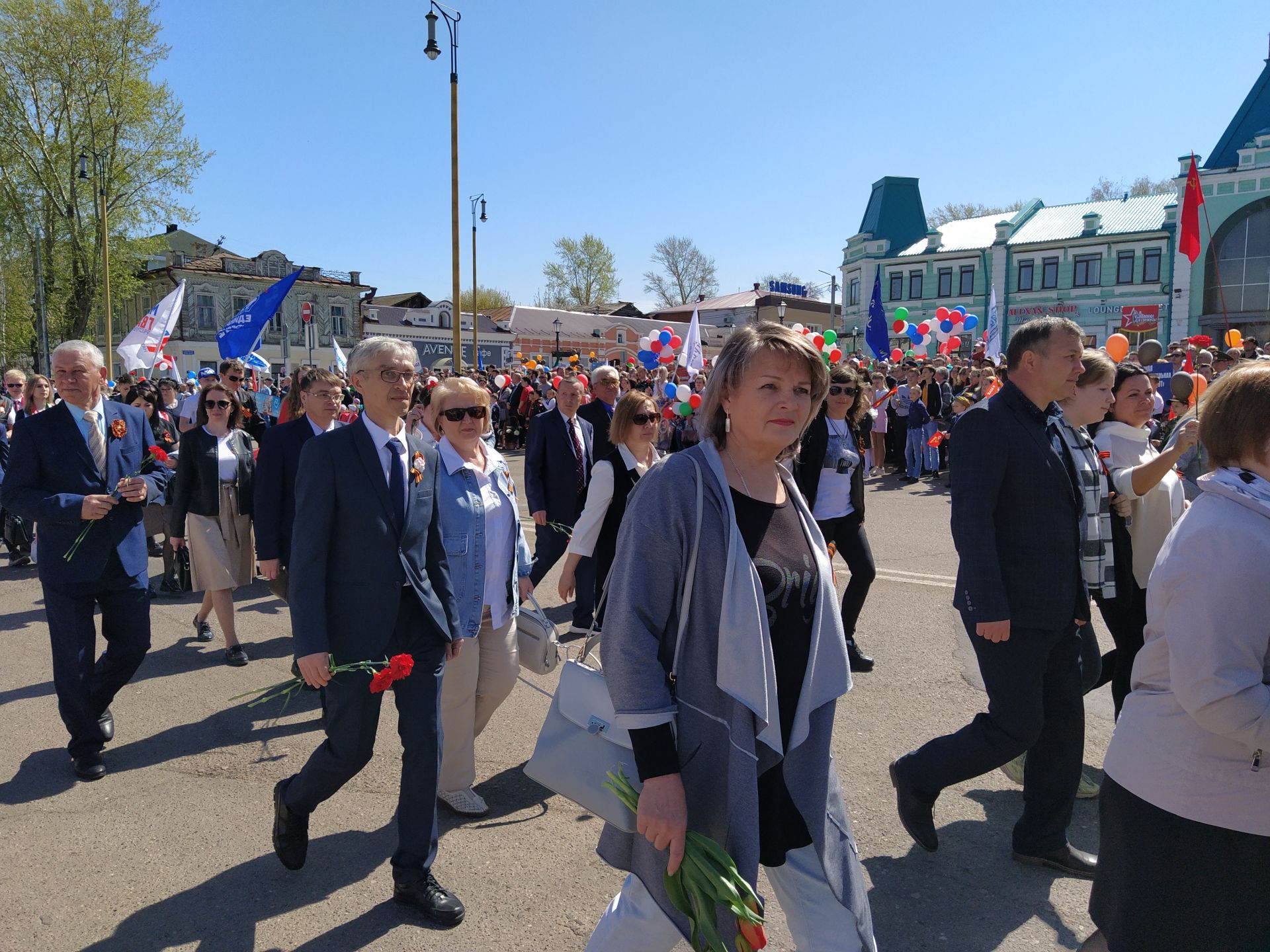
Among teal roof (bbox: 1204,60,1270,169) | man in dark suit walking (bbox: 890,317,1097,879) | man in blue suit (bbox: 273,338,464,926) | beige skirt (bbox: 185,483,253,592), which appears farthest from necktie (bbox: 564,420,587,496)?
teal roof (bbox: 1204,60,1270,169)

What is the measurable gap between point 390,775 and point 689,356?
14.5m

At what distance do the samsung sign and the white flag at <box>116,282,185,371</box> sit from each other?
Result: 57.2m

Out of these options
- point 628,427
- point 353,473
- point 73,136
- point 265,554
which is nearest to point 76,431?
point 265,554

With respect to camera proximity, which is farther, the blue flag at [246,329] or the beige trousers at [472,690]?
the blue flag at [246,329]

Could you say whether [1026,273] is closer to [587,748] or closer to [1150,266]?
[1150,266]

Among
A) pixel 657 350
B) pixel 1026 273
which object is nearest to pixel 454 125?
pixel 657 350

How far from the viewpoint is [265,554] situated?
15.4ft

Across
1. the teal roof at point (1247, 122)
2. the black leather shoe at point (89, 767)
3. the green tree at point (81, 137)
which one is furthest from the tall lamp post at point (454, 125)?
the teal roof at point (1247, 122)

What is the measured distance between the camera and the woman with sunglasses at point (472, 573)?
3.66 metres

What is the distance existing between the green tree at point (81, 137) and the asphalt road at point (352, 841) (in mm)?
33896

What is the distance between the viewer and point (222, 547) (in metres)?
6.13

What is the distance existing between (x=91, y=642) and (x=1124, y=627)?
502cm

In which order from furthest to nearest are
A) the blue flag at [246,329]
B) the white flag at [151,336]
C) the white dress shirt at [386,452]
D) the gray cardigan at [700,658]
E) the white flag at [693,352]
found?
the white flag at [693,352] → the white flag at [151,336] → the blue flag at [246,329] → the white dress shirt at [386,452] → the gray cardigan at [700,658]

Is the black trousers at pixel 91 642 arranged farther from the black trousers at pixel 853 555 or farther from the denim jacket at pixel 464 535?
the black trousers at pixel 853 555
